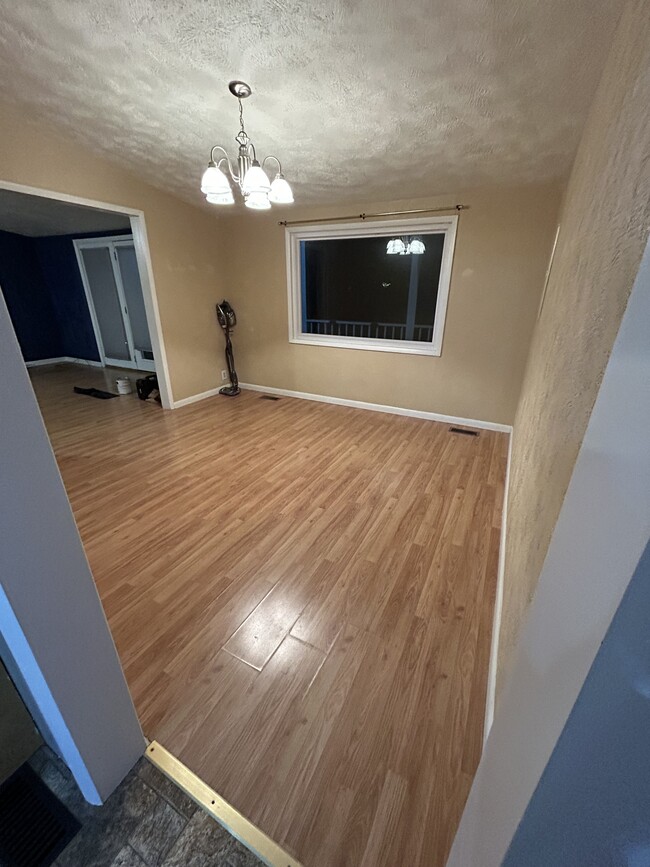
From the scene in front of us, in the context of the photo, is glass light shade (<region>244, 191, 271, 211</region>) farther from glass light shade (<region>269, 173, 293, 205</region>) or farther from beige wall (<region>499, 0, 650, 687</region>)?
beige wall (<region>499, 0, 650, 687</region>)

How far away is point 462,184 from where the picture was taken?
285 centimetres

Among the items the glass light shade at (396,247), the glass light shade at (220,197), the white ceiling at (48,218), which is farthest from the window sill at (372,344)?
the white ceiling at (48,218)

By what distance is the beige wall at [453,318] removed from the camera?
2918 mm

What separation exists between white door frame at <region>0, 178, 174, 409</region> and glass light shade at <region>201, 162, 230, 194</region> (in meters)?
1.76

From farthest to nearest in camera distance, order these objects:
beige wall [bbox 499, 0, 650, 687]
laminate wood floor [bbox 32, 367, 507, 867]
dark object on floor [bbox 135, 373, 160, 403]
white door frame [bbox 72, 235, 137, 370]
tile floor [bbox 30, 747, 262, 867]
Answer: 1. white door frame [bbox 72, 235, 137, 370]
2. dark object on floor [bbox 135, 373, 160, 403]
3. laminate wood floor [bbox 32, 367, 507, 867]
4. tile floor [bbox 30, 747, 262, 867]
5. beige wall [bbox 499, 0, 650, 687]

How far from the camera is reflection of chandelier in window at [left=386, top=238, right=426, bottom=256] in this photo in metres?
3.43

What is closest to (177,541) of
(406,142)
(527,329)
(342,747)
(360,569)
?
(360,569)

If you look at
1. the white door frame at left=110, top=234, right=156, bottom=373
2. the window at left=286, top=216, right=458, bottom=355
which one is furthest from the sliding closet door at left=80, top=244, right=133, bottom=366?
the window at left=286, top=216, right=458, bottom=355

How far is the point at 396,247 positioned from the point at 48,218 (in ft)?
16.3

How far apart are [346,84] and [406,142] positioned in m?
0.65

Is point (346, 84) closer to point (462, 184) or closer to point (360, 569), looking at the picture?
point (462, 184)

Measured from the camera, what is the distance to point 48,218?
473cm

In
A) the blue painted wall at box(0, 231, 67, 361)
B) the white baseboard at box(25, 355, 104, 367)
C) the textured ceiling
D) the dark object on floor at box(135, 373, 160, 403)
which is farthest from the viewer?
the white baseboard at box(25, 355, 104, 367)

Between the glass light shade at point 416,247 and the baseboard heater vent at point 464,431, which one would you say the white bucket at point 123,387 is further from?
the baseboard heater vent at point 464,431
